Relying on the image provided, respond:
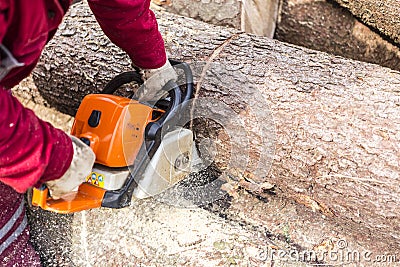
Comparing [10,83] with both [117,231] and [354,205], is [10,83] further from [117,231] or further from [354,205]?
[354,205]

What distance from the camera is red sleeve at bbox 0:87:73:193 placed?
52.7 inches

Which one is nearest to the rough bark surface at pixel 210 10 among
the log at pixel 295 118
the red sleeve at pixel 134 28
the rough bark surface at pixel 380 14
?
the log at pixel 295 118

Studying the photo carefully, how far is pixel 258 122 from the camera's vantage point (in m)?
2.08

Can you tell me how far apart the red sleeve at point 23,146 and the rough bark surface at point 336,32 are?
2.15 metres

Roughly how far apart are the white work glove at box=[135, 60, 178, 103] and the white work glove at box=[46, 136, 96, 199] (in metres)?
0.46

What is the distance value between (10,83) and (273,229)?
136cm

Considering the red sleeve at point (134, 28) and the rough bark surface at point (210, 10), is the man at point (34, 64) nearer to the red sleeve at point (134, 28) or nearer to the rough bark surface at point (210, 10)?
the red sleeve at point (134, 28)

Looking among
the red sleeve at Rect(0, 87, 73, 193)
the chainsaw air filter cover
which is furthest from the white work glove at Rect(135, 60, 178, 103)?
the red sleeve at Rect(0, 87, 73, 193)

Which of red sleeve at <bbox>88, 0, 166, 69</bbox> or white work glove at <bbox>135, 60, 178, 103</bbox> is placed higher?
red sleeve at <bbox>88, 0, 166, 69</bbox>

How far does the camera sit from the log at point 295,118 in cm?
192

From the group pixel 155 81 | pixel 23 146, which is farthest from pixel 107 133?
pixel 23 146

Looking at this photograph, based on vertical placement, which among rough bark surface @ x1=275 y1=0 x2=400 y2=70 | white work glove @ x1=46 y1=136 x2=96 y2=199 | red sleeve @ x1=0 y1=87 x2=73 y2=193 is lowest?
rough bark surface @ x1=275 y1=0 x2=400 y2=70

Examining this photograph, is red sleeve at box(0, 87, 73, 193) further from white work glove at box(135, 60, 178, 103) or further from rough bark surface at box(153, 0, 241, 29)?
rough bark surface at box(153, 0, 241, 29)

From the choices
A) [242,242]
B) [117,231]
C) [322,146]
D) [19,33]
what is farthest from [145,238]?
[19,33]
